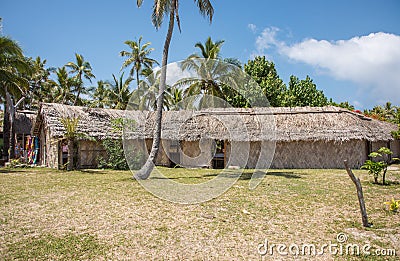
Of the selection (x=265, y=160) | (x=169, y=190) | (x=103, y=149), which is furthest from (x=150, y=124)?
(x=169, y=190)

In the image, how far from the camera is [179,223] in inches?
203

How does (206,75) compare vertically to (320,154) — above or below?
above

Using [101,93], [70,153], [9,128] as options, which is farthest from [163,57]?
[101,93]

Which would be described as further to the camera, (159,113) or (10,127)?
(10,127)

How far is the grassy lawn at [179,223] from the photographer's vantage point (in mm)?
3998

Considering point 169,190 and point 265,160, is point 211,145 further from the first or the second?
point 169,190

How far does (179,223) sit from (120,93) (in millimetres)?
23146

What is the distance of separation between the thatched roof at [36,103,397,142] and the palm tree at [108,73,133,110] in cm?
1026

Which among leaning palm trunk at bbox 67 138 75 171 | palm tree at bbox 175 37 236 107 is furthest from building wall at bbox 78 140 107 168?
palm tree at bbox 175 37 236 107

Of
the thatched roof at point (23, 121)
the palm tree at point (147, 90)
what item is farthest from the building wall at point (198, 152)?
the thatched roof at point (23, 121)

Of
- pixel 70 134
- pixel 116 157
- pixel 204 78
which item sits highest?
pixel 204 78

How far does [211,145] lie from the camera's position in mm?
15555

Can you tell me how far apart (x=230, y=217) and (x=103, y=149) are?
36.0ft

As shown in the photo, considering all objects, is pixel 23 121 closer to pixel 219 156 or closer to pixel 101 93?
pixel 101 93
